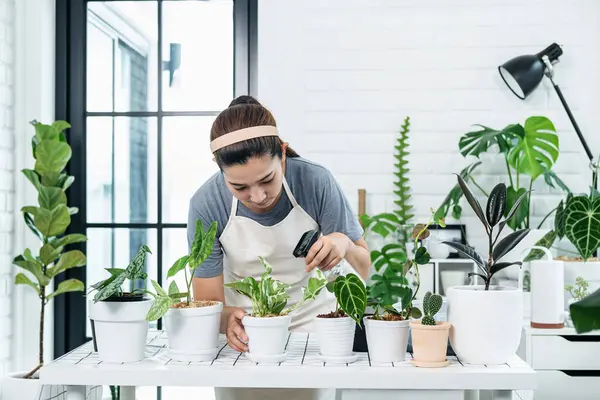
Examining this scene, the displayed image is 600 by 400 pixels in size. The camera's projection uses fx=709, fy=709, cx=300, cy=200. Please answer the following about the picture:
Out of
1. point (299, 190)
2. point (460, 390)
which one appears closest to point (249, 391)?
point (299, 190)

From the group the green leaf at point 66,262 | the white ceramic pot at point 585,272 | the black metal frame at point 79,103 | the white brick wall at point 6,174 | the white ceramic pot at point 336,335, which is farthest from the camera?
the black metal frame at point 79,103

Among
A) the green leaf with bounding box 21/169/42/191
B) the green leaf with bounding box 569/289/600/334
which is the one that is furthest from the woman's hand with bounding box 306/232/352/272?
the green leaf with bounding box 21/169/42/191

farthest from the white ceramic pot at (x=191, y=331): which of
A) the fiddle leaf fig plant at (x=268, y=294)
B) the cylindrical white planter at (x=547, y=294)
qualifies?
the cylindrical white planter at (x=547, y=294)

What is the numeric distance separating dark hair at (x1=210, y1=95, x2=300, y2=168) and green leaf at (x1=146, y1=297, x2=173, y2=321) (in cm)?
50

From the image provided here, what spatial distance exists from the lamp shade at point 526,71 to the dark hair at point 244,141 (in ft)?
6.53

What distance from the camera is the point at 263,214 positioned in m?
2.42

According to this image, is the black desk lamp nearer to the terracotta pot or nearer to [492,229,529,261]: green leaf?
[492,229,529,261]: green leaf

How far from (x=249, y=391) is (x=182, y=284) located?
6.89 feet

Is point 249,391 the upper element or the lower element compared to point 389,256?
lower

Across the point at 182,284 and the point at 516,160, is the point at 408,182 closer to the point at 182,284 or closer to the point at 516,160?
the point at 516,160

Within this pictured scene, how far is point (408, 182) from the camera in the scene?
12.6 ft

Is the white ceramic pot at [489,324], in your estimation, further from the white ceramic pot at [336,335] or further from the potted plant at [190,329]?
the potted plant at [190,329]

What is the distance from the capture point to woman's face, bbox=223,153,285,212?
6.64 feet

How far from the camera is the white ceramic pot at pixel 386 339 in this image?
167 cm
